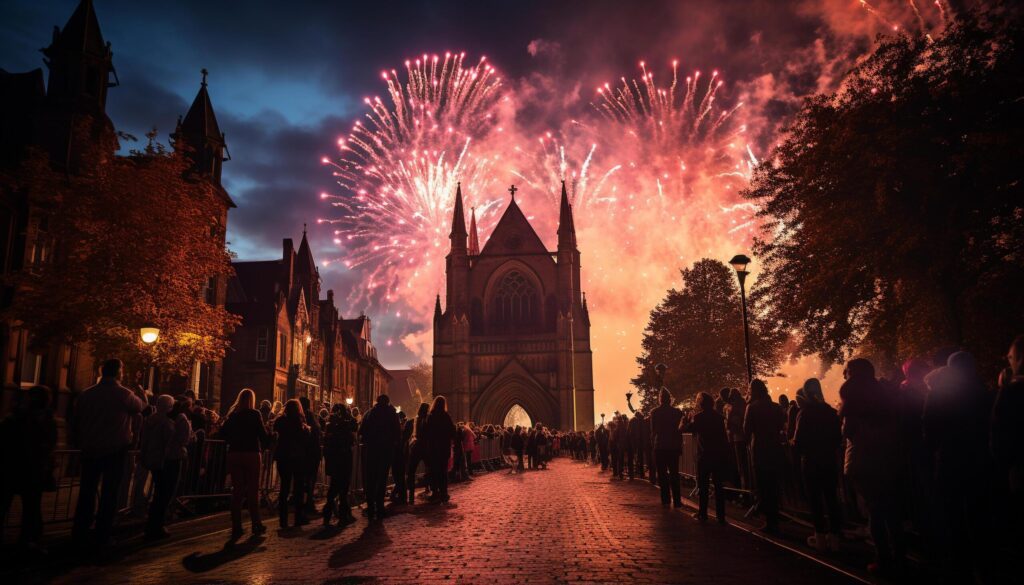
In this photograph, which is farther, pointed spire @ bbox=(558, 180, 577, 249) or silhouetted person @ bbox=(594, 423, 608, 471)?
pointed spire @ bbox=(558, 180, 577, 249)

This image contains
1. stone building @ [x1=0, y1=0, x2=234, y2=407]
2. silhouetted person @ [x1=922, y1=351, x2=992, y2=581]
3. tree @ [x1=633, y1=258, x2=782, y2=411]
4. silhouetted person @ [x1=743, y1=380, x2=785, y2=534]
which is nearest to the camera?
silhouetted person @ [x1=922, y1=351, x2=992, y2=581]

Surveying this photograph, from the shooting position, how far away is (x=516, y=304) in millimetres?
56281

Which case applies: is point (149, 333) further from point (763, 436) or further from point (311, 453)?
point (763, 436)

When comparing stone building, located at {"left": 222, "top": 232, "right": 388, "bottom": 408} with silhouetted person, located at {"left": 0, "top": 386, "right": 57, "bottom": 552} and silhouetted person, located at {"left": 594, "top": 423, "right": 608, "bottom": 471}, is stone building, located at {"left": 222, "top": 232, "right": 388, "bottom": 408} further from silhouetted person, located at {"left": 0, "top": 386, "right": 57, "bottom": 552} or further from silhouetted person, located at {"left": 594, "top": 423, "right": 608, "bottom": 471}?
silhouetted person, located at {"left": 0, "top": 386, "right": 57, "bottom": 552}

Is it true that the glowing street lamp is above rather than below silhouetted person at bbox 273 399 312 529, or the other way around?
above

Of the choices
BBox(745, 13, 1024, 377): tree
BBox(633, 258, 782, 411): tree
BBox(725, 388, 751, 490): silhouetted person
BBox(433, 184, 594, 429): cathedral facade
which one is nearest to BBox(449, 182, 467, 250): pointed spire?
BBox(433, 184, 594, 429): cathedral facade

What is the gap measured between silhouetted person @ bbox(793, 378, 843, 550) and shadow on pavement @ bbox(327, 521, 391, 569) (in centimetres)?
506

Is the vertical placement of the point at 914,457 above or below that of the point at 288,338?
below

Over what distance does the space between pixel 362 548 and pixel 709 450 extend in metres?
5.29

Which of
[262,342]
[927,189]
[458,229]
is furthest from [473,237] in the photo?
[927,189]

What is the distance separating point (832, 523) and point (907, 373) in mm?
1877

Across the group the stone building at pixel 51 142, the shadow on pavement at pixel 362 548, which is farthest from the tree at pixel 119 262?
the shadow on pavement at pixel 362 548

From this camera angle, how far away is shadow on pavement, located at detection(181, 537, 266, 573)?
6904mm

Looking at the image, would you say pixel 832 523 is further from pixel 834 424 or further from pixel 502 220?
pixel 502 220
